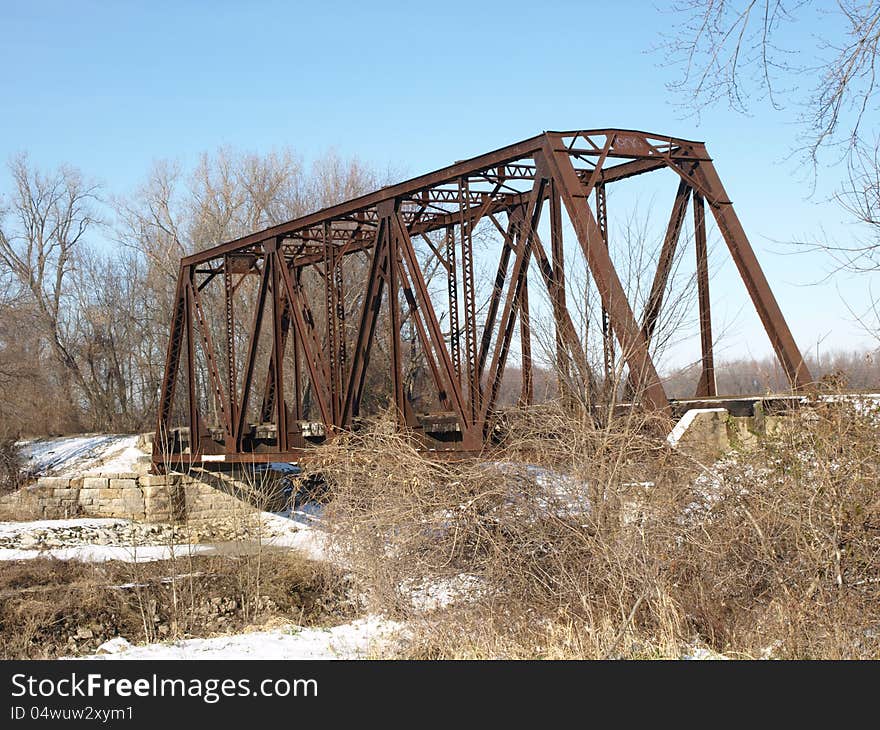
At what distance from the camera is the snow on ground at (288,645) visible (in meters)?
10.5

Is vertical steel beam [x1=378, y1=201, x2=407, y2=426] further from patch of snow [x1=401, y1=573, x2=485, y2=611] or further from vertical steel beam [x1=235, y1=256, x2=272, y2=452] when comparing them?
patch of snow [x1=401, y1=573, x2=485, y2=611]

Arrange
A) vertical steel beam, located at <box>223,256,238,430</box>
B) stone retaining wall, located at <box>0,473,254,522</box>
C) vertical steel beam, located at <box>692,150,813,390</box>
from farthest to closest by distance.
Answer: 1. stone retaining wall, located at <box>0,473,254,522</box>
2. vertical steel beam, located at <box>223,256,238,430</box>
3. vertical steel beam, located at <box>692,150,813,390</box>

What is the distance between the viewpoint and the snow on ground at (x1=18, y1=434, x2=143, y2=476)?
30547 mm

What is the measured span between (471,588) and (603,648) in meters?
2.37

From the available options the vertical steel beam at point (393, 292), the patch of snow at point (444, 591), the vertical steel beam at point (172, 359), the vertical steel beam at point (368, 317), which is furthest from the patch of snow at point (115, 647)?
the vertical steel beam at point (172, 359)

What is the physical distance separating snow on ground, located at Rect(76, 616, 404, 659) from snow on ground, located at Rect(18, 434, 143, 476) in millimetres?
18424

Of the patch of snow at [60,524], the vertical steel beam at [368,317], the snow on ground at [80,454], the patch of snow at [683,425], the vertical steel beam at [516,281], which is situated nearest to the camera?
the patch of snow at [683,425]

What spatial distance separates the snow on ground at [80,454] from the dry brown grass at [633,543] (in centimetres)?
2118

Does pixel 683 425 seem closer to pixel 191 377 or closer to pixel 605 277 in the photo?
pixel 605 277

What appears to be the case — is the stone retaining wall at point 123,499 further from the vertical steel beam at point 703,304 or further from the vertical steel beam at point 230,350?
the vertical steel beam at point 703,304

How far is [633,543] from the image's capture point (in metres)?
9.59

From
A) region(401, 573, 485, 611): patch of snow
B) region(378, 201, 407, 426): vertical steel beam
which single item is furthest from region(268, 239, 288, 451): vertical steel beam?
region(401, 573, 485, 611): patch of snow

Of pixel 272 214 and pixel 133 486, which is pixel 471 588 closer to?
pixel 133 486

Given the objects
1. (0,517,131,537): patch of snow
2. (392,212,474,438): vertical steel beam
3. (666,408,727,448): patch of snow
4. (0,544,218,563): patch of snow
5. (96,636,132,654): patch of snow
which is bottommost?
(0,544,218,563): patch of snow
